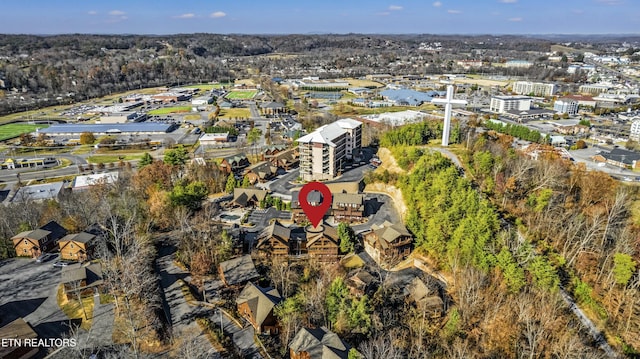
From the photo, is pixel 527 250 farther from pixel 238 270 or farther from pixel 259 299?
pixel 238 270

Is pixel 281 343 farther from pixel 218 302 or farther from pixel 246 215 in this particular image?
pixel 246 215

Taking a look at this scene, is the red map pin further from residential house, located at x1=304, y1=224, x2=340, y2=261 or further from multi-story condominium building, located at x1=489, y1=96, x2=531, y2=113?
multi-story condominium building, located at x1=489, y1=96, x2=531, y2=113

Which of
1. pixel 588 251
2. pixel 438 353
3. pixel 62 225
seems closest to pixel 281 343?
pixel 438 353

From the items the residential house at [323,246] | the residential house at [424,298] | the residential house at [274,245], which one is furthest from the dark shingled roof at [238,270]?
the residential house at [424,298]

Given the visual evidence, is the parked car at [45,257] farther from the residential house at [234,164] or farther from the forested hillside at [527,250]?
the forested hillside at [527,250]

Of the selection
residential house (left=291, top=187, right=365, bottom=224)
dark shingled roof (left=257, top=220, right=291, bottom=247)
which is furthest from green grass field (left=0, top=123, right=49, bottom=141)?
dark shingled roof (left=257, top=220, right=291, bottom=247)

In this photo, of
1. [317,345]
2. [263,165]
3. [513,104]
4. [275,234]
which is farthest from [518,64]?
[317,345]
